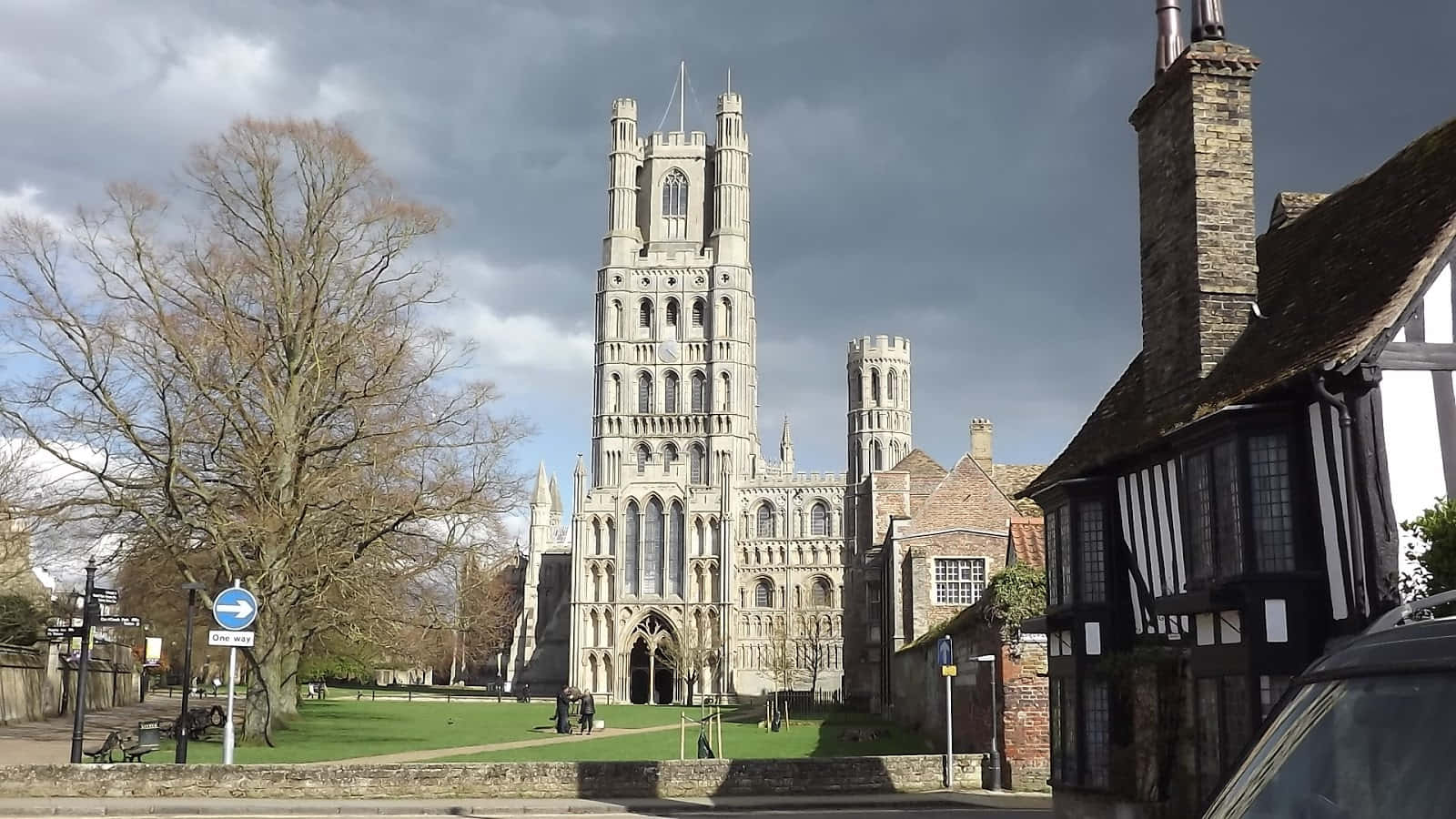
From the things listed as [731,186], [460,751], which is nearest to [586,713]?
[460,751]

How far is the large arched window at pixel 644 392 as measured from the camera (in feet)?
324

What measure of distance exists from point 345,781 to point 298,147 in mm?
14485

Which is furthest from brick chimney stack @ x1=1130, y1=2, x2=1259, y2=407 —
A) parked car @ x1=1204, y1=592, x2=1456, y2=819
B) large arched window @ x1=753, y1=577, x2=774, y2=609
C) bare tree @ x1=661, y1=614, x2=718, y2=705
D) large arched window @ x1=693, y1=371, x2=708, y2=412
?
large arched window @ x1=693, y1=371, x2=708, y2=412

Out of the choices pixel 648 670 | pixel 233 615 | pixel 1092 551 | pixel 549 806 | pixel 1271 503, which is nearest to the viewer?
pixel 1271 503

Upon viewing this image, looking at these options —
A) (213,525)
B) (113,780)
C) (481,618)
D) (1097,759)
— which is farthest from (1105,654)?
(481,618)

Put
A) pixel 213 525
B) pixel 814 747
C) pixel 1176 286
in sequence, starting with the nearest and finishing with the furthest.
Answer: pixel 1176 286 → pixel 213 525 → pixel 814 747

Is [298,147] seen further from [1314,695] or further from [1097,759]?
[1314,695]

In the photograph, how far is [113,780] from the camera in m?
18.5

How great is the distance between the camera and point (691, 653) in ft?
251

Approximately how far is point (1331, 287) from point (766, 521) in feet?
295

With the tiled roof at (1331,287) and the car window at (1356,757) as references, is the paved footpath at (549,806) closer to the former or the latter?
the tiled roof at (1331,287)

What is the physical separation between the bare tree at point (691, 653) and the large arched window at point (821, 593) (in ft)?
34.1

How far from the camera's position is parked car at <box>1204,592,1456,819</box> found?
284 centimetres

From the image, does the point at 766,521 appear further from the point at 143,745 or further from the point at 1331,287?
the point at 1331,287
